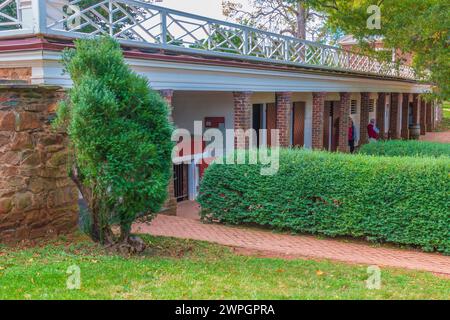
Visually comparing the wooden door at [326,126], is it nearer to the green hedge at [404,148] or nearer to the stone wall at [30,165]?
the green hedge at [404,148]

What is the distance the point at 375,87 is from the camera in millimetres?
23469

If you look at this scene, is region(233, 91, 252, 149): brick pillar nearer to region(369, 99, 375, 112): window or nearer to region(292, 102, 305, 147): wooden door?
region(292, 102, 305, 147): wooden door

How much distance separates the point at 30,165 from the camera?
6949mm

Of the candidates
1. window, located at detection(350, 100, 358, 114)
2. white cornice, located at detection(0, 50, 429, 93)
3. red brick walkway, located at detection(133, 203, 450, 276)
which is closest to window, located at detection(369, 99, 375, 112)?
window, located at detection(350, 100, 358, 114)

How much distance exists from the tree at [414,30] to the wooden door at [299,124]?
3.25m

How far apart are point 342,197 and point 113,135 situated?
4.43 metres

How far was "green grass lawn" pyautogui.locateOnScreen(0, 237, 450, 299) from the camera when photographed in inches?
191

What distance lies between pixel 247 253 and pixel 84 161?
9.31ft

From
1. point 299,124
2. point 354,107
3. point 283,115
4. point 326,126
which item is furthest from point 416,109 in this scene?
point 283,115

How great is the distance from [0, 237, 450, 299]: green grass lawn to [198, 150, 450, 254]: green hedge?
1.74 m

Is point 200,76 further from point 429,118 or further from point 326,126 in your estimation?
point 429,118
